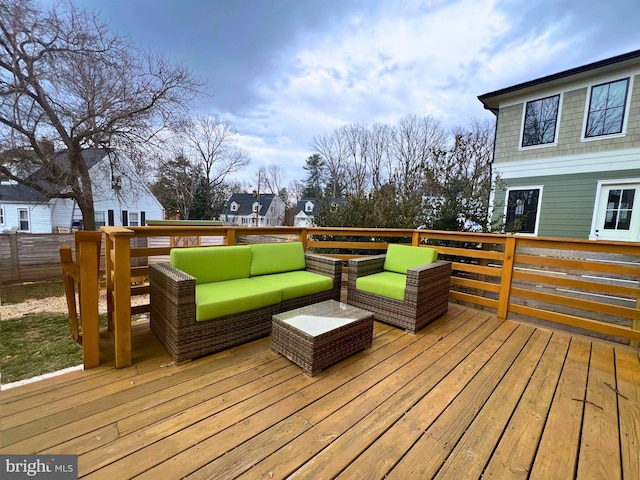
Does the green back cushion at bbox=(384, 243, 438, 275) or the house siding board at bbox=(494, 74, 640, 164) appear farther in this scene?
the house siding board at bbox=(494, 74, 640, 164)

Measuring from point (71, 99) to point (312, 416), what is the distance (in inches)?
382

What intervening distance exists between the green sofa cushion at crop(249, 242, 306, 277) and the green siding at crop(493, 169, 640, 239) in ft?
17.3

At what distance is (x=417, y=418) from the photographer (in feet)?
5.30

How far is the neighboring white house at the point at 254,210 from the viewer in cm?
2942

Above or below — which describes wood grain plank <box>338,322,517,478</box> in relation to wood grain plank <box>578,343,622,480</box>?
below

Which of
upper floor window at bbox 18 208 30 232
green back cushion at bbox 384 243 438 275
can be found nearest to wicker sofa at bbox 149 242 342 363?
green back cushion at bbox 384 243 438 275

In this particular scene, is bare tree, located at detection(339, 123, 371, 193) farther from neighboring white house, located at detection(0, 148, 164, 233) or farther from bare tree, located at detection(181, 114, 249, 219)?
neighboring white house, located at detection(0, 148, 164, 233)

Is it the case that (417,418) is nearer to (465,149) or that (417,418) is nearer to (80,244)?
(80,244)

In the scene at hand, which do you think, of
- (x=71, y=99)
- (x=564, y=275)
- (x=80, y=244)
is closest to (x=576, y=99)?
(x=564, y=275)

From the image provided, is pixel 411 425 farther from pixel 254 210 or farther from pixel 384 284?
pixel 254 210

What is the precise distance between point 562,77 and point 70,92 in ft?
39.7

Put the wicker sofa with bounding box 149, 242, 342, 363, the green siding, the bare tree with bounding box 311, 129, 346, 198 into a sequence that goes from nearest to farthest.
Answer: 1. the wicker sofa with bounding box 149, 242, 342, 363
2. the green siding
3. the bare tree with bounding box 311, 129, 346, 198

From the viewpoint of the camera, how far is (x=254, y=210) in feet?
96.7

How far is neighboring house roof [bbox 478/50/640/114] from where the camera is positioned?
18.8 feet
